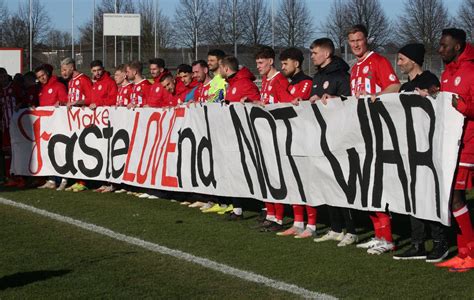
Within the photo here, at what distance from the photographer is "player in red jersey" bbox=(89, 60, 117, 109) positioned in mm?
13633

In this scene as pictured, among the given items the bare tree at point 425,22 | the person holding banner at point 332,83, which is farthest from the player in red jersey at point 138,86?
the bare tree at point 425,22

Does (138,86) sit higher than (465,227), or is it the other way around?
(138,86)

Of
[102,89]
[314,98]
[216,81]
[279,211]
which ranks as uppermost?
[216,81]

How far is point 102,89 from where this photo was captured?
1367 cm

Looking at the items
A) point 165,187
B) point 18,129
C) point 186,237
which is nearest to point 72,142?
point 18,129

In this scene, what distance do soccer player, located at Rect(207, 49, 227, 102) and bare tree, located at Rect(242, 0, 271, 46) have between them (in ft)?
138

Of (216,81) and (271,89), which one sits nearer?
(271,89)

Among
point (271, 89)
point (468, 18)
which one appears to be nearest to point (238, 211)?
point (271, 89)

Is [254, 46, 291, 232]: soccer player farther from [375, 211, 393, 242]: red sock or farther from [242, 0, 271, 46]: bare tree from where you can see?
[242, 0, 271, 46]: bare tree

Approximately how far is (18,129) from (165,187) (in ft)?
13.0

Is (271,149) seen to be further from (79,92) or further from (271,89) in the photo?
(79,92)

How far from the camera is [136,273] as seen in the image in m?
7.05

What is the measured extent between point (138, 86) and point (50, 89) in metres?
2.02

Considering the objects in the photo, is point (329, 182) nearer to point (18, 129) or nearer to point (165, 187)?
point (165, 187)
